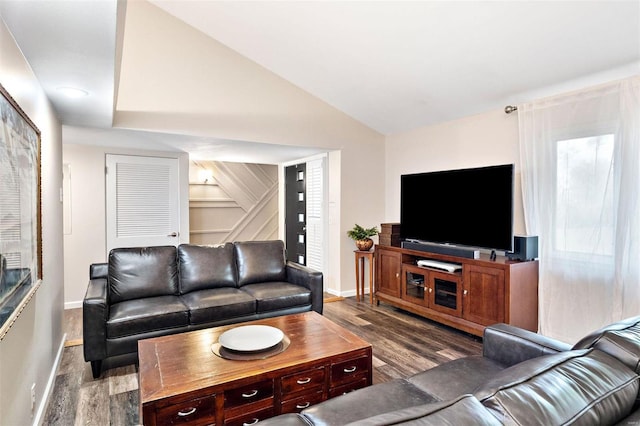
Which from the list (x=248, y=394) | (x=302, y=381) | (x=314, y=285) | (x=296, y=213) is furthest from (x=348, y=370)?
(x=296, y=213)

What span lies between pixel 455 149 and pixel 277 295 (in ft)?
8.87

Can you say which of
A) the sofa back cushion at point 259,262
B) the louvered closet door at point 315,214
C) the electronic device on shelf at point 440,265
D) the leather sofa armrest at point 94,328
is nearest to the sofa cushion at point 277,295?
the sofa back cushion at point 259,262

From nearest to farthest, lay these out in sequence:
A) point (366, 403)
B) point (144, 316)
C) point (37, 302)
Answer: point (366, 403) < point (37, 302) < point (144, 316)

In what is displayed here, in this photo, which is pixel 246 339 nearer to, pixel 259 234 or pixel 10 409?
pixel 10 409

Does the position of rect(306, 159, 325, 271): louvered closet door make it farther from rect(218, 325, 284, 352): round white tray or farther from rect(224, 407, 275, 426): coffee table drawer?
rect(224, 407, 275, 426): coffee table drawer

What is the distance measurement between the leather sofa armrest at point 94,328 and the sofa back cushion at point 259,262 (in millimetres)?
1337

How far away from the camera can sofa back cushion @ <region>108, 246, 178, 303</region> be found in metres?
3.21

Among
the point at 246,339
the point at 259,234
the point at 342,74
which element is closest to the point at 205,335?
the point at 246,339

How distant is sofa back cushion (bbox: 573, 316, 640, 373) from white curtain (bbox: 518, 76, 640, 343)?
6.16 feet

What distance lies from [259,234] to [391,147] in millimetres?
3533

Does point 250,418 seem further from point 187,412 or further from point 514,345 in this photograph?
point 514,345

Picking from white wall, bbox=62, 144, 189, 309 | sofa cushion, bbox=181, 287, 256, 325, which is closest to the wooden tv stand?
sofa cushion, bbox=181, 287, 256, 325

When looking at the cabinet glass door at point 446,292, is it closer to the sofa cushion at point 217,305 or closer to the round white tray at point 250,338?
the sofa cushion at point 217,305

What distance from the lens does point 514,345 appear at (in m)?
1.89
